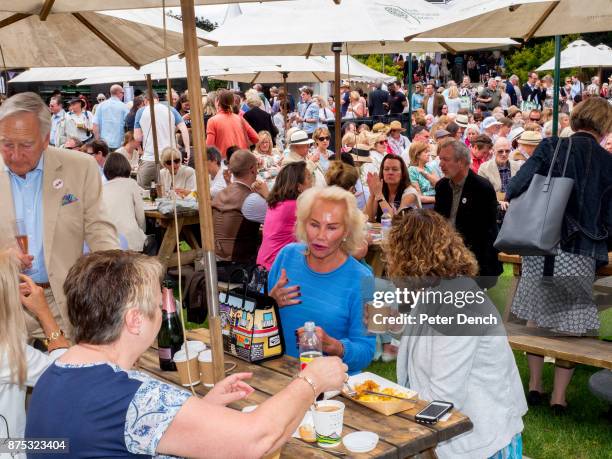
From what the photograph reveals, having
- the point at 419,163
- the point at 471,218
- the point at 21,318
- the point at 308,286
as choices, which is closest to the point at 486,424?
the point at 308,286

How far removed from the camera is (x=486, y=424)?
2.81 m

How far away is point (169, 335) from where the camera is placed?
299cm

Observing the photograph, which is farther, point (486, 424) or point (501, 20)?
point (501, 20)

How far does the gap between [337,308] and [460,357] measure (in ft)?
2.31

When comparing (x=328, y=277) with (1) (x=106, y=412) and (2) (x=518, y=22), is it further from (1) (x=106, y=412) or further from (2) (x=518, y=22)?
(2) (x=518, y=22)

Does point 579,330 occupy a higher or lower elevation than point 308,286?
lower

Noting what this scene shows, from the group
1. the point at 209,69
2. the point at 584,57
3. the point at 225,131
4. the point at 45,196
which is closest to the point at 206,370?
the point at 45,196

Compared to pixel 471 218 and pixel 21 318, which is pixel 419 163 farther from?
pixel 21 318

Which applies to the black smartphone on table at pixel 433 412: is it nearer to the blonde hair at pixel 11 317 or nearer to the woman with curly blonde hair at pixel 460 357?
the woman with curly blonde hair at pixel 460 357

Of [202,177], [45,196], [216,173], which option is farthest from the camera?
[216,173]

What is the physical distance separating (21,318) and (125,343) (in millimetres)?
590

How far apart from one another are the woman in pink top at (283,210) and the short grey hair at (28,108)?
6.45ft

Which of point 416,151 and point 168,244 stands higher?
point 416,151

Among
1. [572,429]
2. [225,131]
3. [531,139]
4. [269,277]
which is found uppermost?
[225,131]
